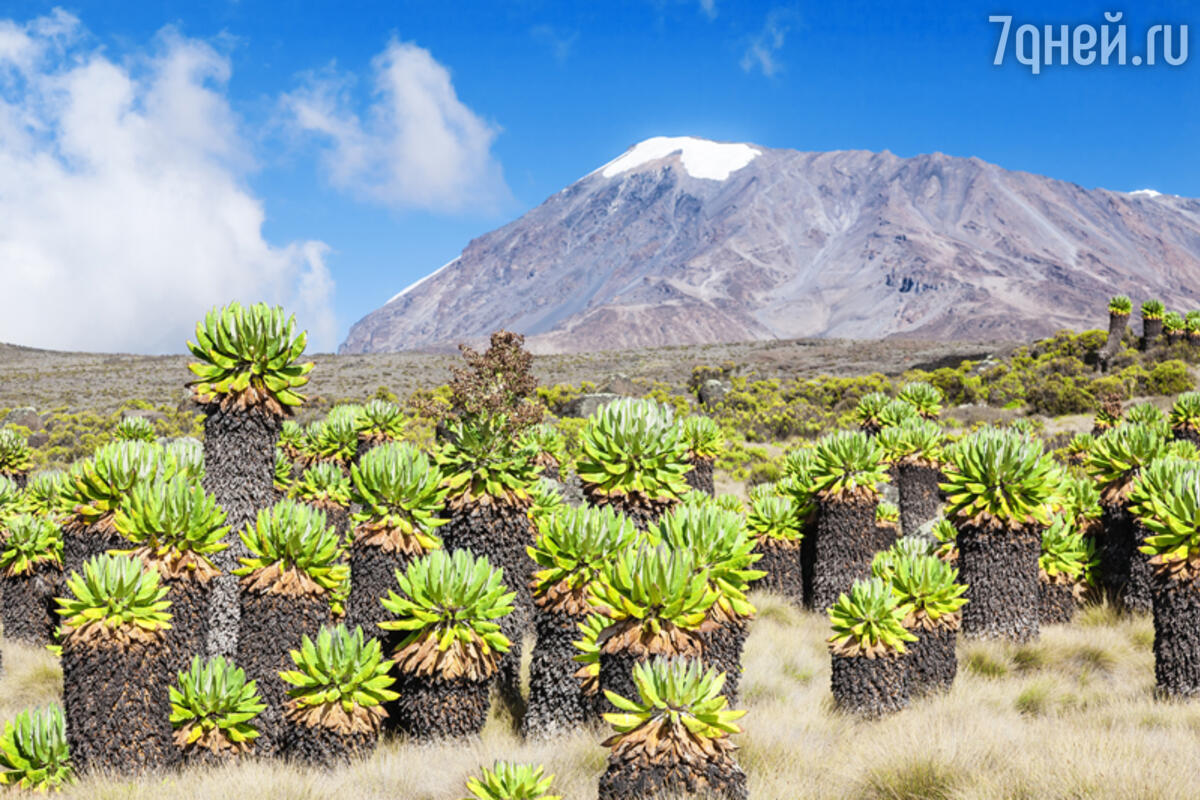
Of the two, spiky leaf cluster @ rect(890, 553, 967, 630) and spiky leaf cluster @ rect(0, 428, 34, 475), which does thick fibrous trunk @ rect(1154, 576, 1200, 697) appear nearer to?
spiky leaf cluster @ rect(890, 553, 967, 630)

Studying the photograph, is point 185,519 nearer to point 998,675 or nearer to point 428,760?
point 428,760

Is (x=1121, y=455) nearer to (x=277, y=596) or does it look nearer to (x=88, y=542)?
(x=277, y=596)

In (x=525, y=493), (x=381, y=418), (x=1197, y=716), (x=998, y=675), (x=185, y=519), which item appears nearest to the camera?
(x=185, y=519)

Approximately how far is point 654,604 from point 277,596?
324cm

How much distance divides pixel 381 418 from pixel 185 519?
5.06 meters

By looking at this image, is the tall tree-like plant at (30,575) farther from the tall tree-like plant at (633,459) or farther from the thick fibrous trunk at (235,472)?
the tall tree-like plant at (633,459)

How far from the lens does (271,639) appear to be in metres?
6.00

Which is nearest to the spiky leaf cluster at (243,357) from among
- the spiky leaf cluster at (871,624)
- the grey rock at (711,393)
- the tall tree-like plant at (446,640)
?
the tall tree-like plant at (446,640)

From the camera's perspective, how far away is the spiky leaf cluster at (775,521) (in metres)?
10.6

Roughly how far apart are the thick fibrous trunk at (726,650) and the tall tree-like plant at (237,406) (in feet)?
13.9

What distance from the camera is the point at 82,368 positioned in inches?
2244

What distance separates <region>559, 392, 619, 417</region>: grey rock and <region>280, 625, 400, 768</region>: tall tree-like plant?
2040 cm

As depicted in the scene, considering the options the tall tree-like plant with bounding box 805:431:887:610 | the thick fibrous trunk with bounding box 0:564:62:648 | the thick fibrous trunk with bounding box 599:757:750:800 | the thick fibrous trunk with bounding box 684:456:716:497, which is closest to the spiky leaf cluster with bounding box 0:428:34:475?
the thick fibrous trunk with bounding box 0:564:62:648

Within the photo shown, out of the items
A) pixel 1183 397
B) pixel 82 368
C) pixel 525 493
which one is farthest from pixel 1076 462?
pixel 82 368
